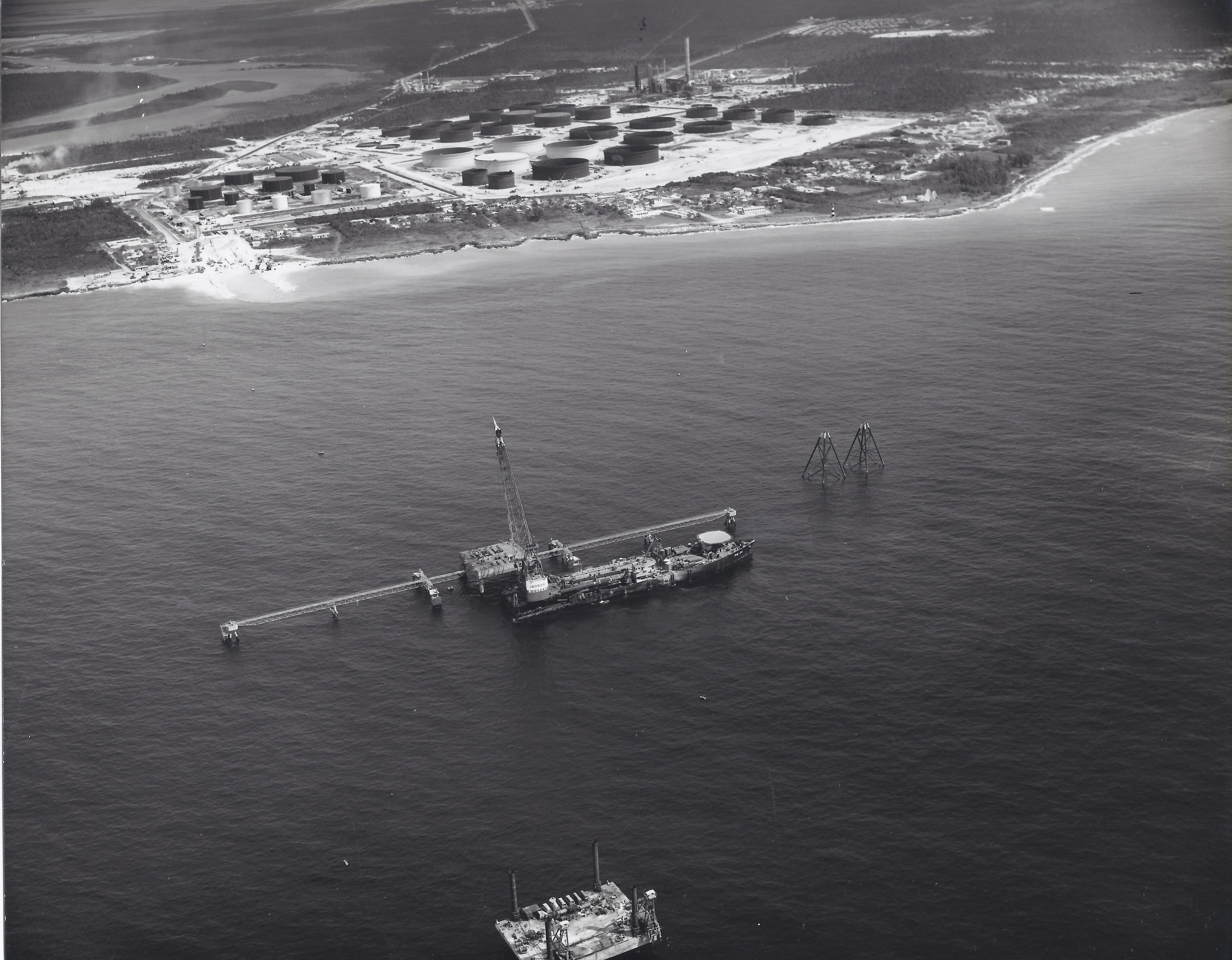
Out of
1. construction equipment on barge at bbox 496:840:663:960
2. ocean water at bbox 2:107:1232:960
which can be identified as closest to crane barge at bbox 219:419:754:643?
ocean water at bbox 2:107:1232:960

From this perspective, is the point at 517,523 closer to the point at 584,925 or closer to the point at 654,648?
the point at 654,648

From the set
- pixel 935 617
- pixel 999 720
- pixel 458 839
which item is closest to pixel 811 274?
pixel 935 617

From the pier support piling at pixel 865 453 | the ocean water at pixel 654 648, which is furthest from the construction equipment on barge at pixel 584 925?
the pier support piling at pixel 865 453

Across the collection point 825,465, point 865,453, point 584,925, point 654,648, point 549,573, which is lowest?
point 584,925

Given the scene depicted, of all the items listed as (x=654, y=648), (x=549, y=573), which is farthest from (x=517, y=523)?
(x=654, y=648)

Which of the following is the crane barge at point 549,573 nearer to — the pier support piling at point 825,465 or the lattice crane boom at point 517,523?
the lattice crane boom at point 517,523

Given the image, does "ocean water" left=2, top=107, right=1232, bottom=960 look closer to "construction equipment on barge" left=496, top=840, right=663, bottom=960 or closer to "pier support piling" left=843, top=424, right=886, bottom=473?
"construction equipment on barge" left=496, top=840, right=663, bottom=960

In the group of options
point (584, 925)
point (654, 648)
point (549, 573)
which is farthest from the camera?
point (549, 573)
